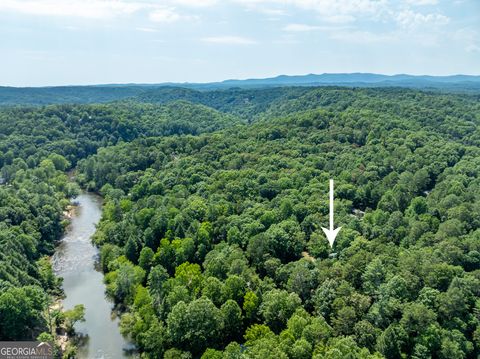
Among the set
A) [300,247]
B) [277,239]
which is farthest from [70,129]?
[300,247]

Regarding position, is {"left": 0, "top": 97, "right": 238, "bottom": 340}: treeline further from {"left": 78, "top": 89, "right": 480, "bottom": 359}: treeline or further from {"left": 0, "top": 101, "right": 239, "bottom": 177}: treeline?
{"left": 78, "top": 89, "right": 480, "bottom": 359}: treeline

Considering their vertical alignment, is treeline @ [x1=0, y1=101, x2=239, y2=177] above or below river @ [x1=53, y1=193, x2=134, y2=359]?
above

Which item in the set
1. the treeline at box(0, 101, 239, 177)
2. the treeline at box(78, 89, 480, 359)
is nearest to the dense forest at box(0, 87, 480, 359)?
the treeline at box(78, 89, 480, 359)

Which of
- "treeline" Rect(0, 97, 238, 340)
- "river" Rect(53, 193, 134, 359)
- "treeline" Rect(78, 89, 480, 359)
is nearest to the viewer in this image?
"treeline" Rect(78, 89, 480, 359)

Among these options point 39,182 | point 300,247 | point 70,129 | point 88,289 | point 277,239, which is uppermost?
point 70,129

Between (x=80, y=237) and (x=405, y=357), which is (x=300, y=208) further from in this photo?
(x=80, y=237)

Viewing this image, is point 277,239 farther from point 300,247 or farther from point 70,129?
point 70,129
